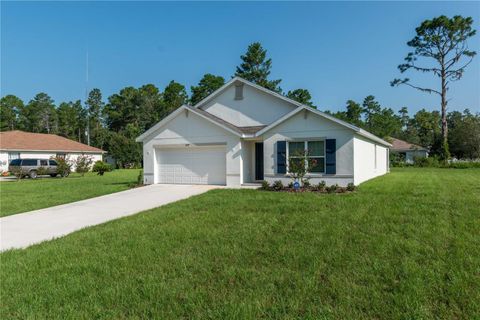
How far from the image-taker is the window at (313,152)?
1362 centimetres

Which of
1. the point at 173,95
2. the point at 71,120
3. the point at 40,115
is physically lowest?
the point at 71,120

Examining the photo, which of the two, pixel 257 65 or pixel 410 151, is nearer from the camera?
pixel 257 65

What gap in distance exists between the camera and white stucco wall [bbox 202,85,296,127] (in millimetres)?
16517

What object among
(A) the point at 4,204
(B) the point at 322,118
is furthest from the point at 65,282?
(B) the point at 322,118

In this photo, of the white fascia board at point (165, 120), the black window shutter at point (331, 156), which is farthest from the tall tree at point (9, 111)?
the black window shutter at point (331, 156)

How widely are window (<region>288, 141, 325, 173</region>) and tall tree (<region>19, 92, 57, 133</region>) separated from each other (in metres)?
62.4

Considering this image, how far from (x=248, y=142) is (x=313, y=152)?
357 centimetres

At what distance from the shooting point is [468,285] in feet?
12.2

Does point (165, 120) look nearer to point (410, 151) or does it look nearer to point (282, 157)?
point (282, 157)

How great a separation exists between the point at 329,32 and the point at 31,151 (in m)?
29.5

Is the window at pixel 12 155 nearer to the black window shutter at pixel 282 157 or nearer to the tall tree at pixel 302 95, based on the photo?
the black window shutter at pixel 282 157

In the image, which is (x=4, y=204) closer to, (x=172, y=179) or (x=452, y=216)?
(x=172, y=179)

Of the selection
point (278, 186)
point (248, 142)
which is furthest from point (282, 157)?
point (248, 142)

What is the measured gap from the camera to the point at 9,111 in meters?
56.8
